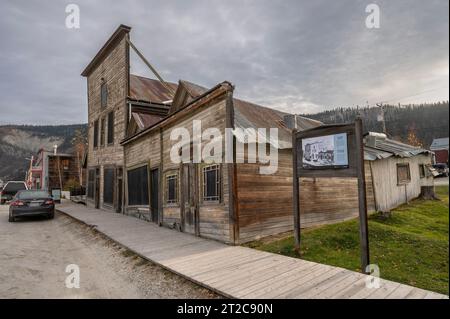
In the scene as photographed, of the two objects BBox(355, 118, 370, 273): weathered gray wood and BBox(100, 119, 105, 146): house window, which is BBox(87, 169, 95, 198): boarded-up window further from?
BBox(355, 118, 370, 273): weathered gray wood

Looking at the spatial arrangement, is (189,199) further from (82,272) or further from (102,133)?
(102,133)

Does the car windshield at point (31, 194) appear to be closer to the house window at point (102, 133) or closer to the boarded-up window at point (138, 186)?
the boarded-up window at point (138, 186)

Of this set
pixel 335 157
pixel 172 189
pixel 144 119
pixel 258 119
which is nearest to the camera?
pixel 335 157

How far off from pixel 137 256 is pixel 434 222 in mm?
11706

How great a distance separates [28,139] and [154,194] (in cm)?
14189

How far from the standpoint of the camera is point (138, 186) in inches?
571

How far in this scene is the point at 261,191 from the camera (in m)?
8.52

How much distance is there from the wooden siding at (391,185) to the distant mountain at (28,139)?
113098 mm

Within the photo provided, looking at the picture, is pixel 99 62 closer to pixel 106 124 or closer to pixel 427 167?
pixel 106 124

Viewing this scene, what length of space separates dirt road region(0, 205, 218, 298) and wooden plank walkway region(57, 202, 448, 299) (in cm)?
29

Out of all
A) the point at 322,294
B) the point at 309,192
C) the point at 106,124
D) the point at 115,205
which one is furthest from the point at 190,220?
the point at 106,124

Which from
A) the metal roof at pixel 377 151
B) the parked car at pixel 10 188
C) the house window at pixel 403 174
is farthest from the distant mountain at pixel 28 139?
the house window at pixel 403 174

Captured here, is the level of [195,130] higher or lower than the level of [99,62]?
lower

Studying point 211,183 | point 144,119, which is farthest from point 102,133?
point 211,183
